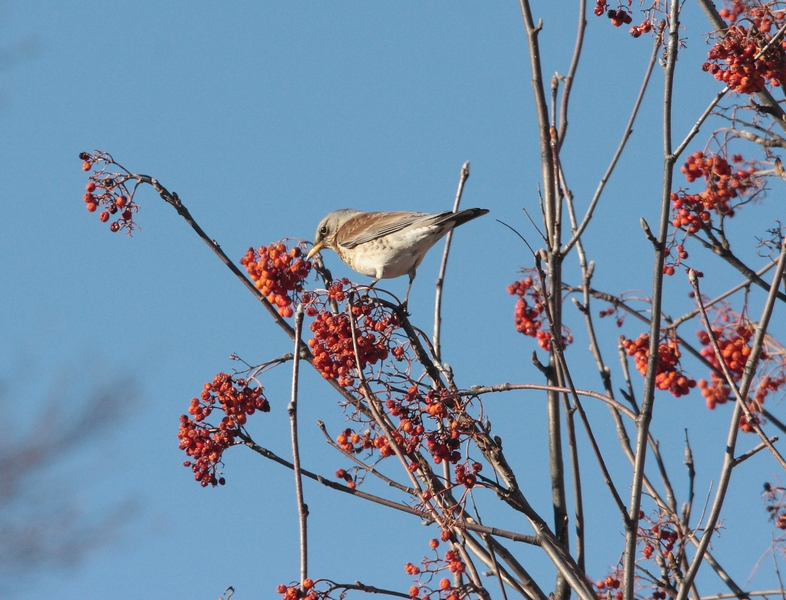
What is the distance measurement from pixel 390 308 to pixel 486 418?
1.90ft

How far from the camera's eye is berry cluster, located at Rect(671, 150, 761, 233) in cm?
388

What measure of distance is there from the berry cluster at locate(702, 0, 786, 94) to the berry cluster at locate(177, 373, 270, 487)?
208 centimetres

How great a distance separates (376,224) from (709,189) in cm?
232

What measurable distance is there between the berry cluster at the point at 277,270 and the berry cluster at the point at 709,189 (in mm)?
1583

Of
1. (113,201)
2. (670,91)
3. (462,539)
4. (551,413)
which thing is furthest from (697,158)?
(113,201)

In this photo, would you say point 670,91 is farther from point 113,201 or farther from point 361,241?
point 361,241

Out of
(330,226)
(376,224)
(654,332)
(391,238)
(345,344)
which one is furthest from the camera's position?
(330,226)

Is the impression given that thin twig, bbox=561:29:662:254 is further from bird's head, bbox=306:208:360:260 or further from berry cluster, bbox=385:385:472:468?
bird's head, bbox=306:208:360:260

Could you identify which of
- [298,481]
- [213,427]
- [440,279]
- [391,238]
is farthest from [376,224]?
[298,481]

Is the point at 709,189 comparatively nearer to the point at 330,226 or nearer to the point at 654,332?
the point at 654,332

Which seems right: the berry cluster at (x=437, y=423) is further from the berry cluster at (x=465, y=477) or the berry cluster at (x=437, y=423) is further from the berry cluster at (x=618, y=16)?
the berry cluster at (x=618, y=16)

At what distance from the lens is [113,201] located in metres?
3.69

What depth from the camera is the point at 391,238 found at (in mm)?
5465

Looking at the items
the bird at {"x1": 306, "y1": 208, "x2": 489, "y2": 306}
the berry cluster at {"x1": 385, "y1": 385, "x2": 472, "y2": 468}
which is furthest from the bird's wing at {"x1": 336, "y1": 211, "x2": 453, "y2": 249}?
the berry cluster at {"x1": 385, "y1": 385, "x2": 472, "y2": 468}
